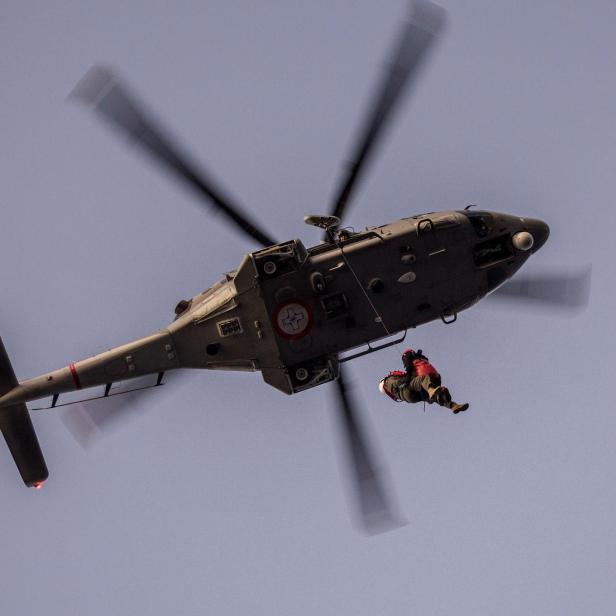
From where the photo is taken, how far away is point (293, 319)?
85.1ft

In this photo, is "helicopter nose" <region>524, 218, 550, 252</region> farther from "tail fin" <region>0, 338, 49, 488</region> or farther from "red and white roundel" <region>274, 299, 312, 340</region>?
"tail fin" <region>0, 338, 49, 488</region>

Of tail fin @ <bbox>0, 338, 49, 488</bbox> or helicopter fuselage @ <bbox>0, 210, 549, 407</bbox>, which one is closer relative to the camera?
helicopter fuselage @ <bbox>0, 210, 549, 407</bbox>

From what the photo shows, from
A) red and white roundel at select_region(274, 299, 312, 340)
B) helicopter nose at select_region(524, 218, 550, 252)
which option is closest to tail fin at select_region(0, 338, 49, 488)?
red and white roundel at select_region(274, 299, 312, 340)

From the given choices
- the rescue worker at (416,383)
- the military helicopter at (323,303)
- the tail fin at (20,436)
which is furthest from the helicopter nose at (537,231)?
the tail fin at (20,436)

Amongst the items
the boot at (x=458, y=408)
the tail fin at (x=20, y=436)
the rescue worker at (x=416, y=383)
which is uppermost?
the tail fin at (x=20, y=436)

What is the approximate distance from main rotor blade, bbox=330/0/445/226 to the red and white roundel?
3.18 metres

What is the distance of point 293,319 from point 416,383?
314cm

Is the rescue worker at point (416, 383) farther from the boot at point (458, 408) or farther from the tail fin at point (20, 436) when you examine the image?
the tail fin at point (20, 436)

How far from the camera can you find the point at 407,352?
26188 millimetres

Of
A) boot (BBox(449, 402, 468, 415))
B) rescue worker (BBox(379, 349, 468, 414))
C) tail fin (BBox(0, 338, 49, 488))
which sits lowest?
boot (BBox(449, 402, 468, 415))

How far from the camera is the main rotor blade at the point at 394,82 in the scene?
80.0 ft

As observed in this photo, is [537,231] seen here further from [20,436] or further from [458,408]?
[20,436]

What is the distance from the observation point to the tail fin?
87.2 feet

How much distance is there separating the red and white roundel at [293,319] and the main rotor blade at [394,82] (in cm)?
318
